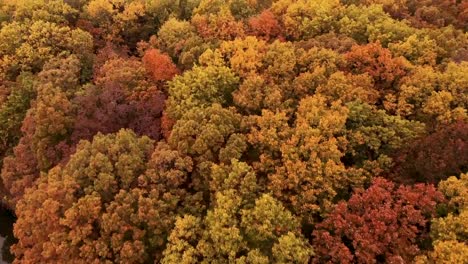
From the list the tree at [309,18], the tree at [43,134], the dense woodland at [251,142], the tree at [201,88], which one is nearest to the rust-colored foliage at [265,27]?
the dense woodland at [251,142]

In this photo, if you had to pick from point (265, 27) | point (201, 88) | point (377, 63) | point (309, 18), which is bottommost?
point (201, 88)

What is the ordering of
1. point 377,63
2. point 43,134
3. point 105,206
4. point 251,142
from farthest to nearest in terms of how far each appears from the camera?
point 377,63 < point 43,134 < point 251,142 < point 105,206

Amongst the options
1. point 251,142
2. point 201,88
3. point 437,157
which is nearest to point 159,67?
point 201,88

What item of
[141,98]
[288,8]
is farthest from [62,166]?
[288,8]

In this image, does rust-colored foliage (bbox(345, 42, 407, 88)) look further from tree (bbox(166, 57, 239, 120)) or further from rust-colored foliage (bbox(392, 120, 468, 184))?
tree (bbox(166, 57, 239, 120))

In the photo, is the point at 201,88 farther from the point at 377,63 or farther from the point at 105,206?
the point at 377,63

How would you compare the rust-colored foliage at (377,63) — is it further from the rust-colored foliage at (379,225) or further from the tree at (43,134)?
the tree at (43,134)
